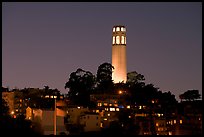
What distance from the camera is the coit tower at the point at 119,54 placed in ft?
243

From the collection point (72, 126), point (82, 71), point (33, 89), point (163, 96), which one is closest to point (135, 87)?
point (163, 96)

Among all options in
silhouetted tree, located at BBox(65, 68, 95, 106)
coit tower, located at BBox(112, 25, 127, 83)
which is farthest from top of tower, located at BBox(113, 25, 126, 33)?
silhouetted tree, located at BBox(65, 68, 95, 106)

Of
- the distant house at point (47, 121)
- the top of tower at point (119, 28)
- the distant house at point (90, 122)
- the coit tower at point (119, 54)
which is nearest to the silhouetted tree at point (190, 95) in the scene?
the coit tower at point (119, 54)

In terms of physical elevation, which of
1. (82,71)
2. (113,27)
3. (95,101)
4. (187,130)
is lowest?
(187,130)

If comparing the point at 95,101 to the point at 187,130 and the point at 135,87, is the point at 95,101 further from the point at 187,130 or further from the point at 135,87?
the point at 187,130

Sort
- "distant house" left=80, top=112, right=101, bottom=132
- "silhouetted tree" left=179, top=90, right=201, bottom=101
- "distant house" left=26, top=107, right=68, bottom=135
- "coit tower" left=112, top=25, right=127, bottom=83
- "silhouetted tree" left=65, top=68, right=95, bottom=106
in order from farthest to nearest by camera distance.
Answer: "silhouetted tree" left=179, top=90, right=201, bottom=101 < "coit tower" left=112, top=25, right=127, bottom=83 < "silhouetted tree" left=65, top=68, right=95, bottom=106 < "distant house" left=80, top=112, right=101, bottom=132 < "distant house" left=26, top=107, right=68, bottom=135

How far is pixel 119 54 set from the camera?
75938 millimetres

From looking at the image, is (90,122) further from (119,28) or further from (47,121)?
(119,28)

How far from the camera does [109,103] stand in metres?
59.8

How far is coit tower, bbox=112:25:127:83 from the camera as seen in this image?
74169 millimetres

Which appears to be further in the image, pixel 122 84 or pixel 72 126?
pixel 122 84

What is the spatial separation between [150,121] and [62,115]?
1148cm

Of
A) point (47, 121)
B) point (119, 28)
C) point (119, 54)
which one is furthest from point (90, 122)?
point (119, 28)

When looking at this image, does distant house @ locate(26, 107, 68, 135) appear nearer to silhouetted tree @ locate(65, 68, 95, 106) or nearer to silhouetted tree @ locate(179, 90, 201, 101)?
silhouetted tree @ locate(65, 68, 95, 106)
